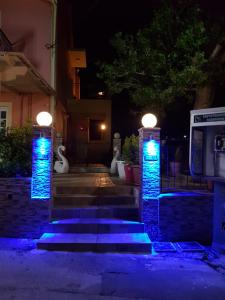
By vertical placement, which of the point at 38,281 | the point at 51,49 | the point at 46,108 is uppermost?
the point at 51,49

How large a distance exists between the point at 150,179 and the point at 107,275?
274 cm

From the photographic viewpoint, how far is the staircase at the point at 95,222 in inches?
299

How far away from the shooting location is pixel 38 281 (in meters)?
5.98

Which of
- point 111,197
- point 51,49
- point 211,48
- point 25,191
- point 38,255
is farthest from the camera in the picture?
point 51,49

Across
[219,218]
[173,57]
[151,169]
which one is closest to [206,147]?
[151,169]

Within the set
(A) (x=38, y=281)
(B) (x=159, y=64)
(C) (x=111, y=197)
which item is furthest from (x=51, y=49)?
(A) (x=38, y=281)

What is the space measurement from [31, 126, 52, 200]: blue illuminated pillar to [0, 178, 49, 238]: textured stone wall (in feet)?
0.40

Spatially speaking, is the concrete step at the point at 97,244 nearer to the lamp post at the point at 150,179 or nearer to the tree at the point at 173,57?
the lamp post at the point at 150,179

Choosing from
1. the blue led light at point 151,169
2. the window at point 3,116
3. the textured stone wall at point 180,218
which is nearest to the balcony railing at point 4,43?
the window at point 3,116

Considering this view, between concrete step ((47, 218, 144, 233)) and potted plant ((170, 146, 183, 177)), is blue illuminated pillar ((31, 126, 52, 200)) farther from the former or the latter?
potted plant ((170, 146, 183, 177))

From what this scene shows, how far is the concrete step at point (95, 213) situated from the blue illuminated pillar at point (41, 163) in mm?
502

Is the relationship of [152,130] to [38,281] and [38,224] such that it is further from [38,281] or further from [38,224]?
[38,281]

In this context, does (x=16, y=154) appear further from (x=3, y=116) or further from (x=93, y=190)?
(x=3, y=116)

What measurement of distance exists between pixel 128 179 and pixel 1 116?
5.76m
